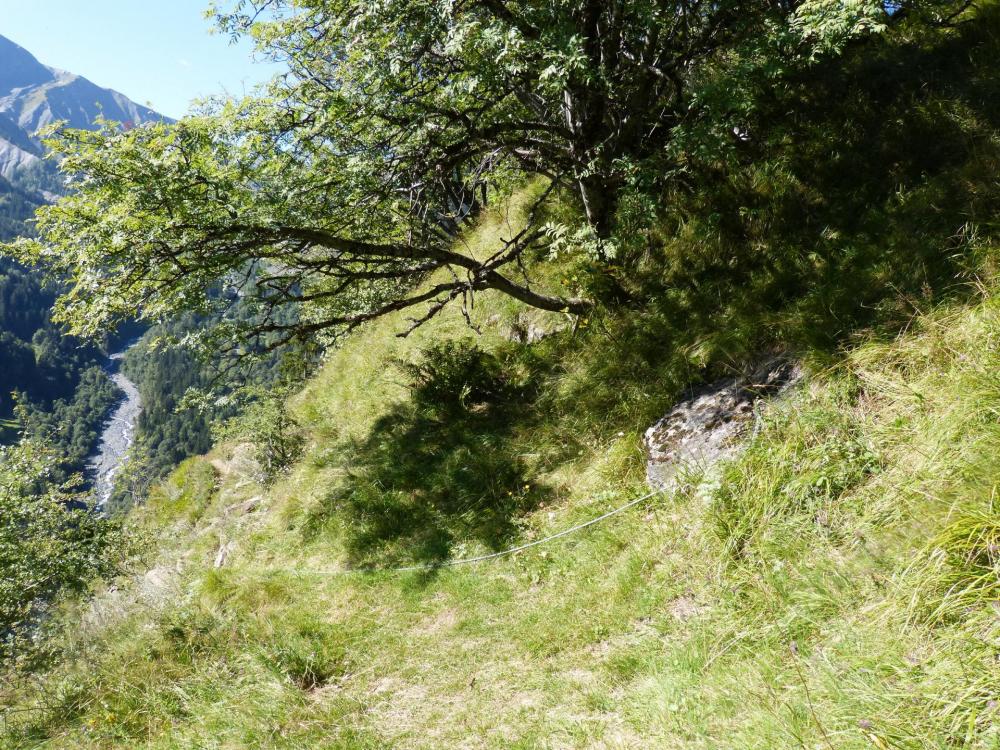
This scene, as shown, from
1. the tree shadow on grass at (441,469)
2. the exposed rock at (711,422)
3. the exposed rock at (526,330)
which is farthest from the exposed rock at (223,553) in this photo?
the exposed rock at (711,422)

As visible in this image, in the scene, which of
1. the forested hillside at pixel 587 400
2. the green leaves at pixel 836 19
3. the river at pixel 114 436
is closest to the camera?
the forested hillside at pixel 587 400

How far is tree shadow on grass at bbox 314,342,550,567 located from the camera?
6734mm

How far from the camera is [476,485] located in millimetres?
7238

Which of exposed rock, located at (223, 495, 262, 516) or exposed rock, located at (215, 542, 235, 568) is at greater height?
exposed rock, located at (223, 495, 262, 516)

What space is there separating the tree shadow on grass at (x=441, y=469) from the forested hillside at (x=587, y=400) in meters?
0.06

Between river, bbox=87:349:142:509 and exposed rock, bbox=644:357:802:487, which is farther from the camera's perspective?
river, bbox=87:349:142:509

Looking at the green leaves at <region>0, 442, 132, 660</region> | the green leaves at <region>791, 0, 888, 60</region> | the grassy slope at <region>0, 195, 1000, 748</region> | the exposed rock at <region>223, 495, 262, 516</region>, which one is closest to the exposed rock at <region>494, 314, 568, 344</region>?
the grassy slope at <region>0, 195, 1000, 748</region>

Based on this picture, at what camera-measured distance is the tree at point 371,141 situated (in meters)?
5.62

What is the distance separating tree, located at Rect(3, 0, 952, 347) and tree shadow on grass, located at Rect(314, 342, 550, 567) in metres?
1.69

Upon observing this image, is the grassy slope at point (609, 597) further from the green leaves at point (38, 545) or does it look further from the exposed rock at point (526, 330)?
the green leaves at point (38, 545)

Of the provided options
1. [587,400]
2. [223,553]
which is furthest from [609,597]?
[223,553]

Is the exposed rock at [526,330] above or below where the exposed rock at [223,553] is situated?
above

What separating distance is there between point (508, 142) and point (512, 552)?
16.2 ft

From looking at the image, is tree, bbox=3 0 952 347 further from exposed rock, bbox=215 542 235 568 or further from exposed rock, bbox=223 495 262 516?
exposed rock, bbox=223 495 262 516
